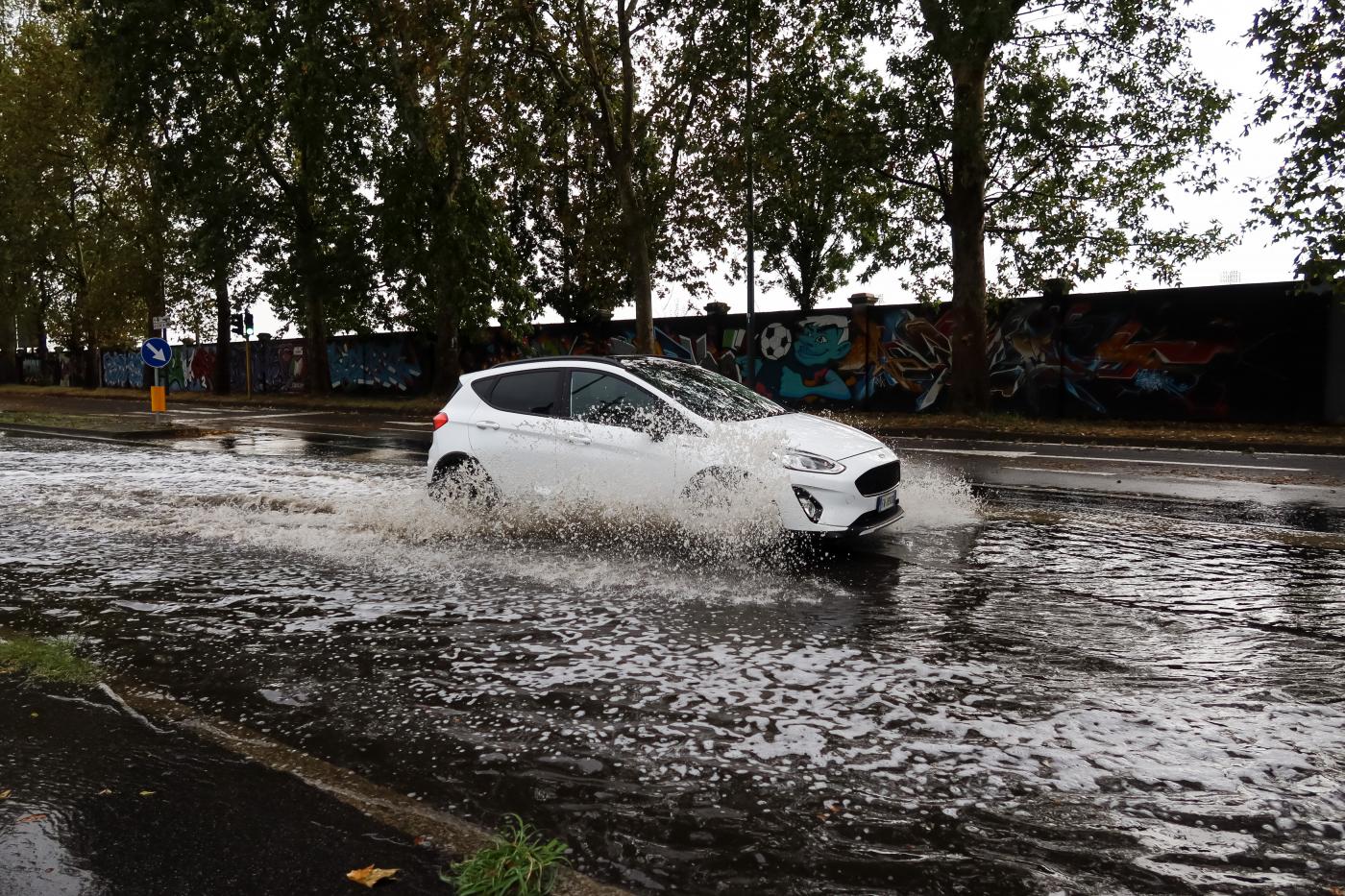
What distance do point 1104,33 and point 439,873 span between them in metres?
20.4

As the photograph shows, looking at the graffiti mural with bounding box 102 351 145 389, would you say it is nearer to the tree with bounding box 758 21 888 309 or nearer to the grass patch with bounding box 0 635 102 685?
the tree with bounding box 758 21 888 309

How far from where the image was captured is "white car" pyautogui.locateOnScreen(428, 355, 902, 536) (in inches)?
277

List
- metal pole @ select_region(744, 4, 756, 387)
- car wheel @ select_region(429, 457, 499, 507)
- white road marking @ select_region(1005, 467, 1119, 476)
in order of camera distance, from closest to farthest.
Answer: car wheel @ select_region(429, 457, 499, 507), white road marking @ select_region(1005, 467, 1119, 476), metal pole @ select_region(744, 4, 756, 387)

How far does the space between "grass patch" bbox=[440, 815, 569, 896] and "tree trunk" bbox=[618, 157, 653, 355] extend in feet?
76.3

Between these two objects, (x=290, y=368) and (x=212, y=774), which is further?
(x=290, y=368)

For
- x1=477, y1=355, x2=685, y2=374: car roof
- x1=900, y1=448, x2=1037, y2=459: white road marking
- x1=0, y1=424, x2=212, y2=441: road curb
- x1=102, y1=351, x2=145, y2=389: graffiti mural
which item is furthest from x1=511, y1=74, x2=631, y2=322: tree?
x1=102, y1=351, x2=145, y2=389: graffiti mural

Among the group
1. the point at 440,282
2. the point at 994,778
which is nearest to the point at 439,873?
the point at 994,778

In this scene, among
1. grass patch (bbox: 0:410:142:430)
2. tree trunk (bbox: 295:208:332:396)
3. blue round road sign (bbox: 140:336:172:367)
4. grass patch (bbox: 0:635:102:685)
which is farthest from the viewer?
tree trunk (bbox: 295:208:332:396)

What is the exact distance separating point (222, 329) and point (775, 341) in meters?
24.3

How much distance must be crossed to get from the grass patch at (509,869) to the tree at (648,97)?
886 inches

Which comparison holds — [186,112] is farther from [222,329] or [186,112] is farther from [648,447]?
[648,447]

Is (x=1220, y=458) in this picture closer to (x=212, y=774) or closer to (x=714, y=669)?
(x=714, y=669)

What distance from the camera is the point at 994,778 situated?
3580mm

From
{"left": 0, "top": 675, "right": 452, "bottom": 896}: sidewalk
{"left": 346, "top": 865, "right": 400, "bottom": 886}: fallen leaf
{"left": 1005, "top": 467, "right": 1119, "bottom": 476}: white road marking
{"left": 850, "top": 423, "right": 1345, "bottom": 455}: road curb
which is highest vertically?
{"left": 850, "top": 423, "right": 1345, "bottom": 455}: road curb
